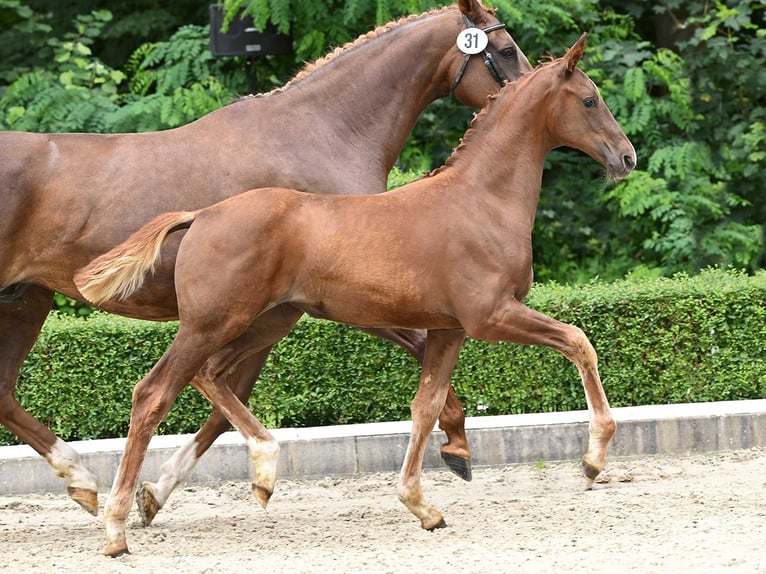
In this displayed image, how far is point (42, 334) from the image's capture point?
23.3 feet

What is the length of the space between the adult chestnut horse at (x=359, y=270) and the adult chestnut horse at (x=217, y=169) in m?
0.36

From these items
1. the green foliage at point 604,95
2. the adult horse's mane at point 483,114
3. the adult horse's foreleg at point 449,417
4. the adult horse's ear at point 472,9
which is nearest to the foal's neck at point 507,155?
the adult horse's mane at point 483,114

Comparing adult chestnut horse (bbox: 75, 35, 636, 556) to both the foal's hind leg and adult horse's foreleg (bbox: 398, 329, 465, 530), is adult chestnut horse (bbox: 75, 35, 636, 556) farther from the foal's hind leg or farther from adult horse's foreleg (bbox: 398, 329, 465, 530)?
the foal's hind leg

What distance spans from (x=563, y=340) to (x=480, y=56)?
1591 millimetres

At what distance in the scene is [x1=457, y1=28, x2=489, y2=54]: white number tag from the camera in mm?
5754

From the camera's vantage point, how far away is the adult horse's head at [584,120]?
5164 millimetres

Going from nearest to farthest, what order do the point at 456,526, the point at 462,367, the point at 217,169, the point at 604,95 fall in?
1. the point at 456,526
2. the point at 217,169
3. the point at 462,367
4. the point at 604,95

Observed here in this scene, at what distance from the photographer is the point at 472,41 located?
18.9 ft

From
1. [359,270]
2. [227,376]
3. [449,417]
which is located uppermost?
[359,270]

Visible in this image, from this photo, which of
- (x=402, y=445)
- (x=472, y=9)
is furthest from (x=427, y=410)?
(x=472, y=9)

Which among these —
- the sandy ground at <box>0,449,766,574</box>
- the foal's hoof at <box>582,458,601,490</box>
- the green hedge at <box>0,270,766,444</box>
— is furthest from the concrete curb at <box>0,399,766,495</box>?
the foal's hoof at <box>582,458,601,490</box>

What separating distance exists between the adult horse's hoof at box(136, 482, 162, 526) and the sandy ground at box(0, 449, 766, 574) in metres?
0.06

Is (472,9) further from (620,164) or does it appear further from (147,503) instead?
(147,503)

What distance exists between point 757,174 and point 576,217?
1.58 meters
